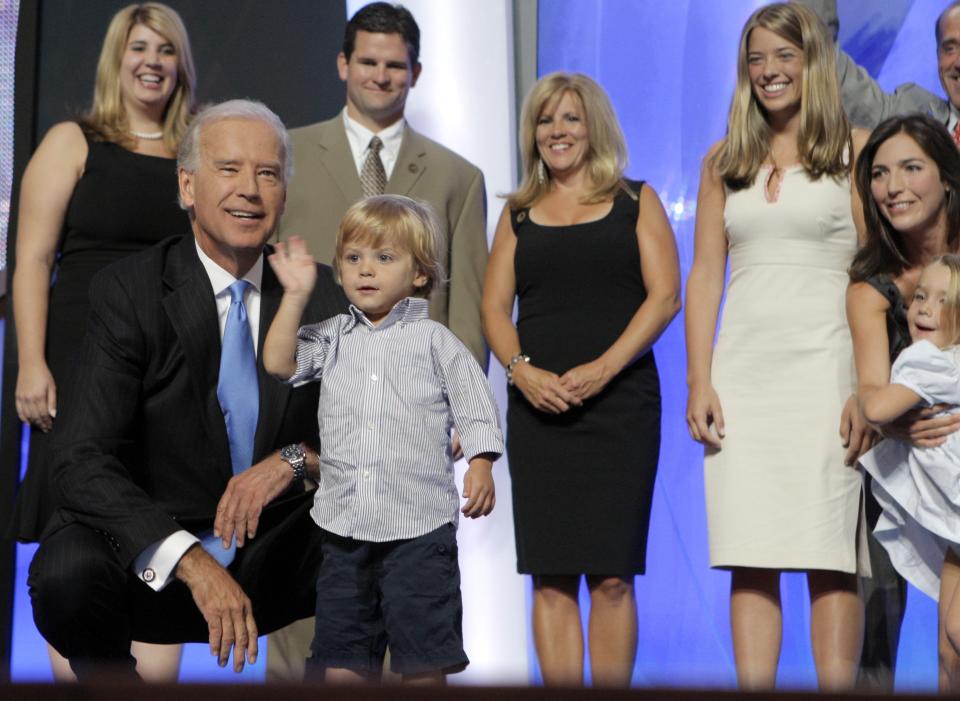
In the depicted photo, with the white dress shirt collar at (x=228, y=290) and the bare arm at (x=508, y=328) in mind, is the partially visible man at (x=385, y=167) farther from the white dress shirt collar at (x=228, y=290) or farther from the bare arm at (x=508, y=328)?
the white dress shirt collar at (x=228, y=290)

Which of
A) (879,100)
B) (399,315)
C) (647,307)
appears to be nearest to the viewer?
(399,315)

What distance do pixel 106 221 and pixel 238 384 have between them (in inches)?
38.7

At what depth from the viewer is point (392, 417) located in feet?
8.80

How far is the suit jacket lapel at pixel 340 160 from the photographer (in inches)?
148

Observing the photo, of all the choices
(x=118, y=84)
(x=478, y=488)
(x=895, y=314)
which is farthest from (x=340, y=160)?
(x=895, y=314)

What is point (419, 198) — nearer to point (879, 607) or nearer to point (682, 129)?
point (682, 129)

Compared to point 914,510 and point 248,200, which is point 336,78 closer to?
point 248,200

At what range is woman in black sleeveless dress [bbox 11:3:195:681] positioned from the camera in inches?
135

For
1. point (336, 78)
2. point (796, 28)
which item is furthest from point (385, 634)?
point (336, 78)

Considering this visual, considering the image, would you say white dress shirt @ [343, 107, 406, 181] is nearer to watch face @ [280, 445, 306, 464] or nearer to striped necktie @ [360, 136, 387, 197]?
striped necktie @ [360, 136, 387, 197]

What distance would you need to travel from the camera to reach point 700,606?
4.42 metres

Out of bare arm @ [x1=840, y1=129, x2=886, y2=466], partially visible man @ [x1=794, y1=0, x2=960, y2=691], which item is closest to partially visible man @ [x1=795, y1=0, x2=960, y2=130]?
partially visible man @ [x1=794, y1=0, x2=960, y2=691]

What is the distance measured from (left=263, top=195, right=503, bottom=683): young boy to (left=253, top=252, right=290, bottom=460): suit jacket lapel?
1.6 inches

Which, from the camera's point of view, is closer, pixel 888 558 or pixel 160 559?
pixel 160 559
